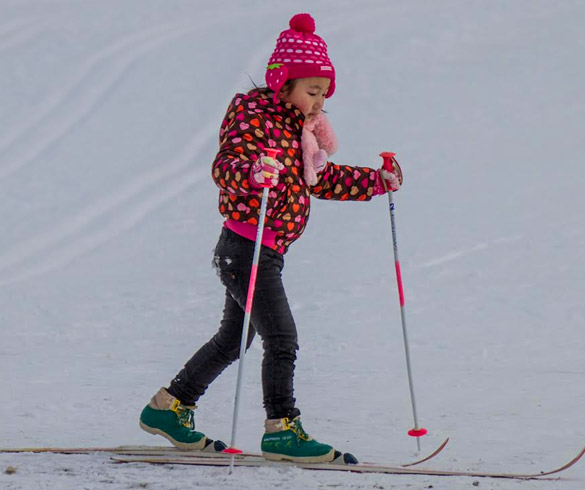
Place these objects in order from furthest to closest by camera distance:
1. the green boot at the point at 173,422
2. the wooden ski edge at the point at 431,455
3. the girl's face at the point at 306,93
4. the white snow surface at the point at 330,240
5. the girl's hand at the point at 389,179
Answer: the white snow surface at the point at 330,240 < the girl's hand at the point at 389,179 < the green boot at the point at 173,422 < the girl's face at the point at 306,93 < the wooden ski edge at the point at 431,455

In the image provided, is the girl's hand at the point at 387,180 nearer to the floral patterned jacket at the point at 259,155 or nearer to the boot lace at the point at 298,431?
the floral patterned jacket at the point at 259,155

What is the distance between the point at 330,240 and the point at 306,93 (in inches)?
224

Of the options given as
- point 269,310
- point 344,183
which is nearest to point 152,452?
point 269,310

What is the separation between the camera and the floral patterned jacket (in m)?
4.09

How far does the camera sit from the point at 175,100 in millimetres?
15734

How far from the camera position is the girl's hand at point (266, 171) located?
385 centimetres

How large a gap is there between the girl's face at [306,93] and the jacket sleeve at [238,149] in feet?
0.65

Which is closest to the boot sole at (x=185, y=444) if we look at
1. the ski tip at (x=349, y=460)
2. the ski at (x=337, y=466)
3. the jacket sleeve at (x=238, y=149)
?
the ski at (x=337, y=466)

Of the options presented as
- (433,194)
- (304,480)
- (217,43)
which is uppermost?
(217,43)

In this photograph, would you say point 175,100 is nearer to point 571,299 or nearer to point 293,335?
point 571,299

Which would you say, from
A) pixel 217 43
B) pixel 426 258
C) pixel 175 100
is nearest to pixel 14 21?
pixel 217 43

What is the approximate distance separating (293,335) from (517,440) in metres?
1.24

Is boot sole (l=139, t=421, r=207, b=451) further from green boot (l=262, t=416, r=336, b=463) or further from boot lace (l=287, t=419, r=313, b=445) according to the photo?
boot lace (l=287, t=419, r=313, b=445)

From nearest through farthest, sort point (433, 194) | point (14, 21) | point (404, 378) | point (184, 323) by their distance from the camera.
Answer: point (404, 378), point (184, 323), point (433, 194), point (14, 21)
